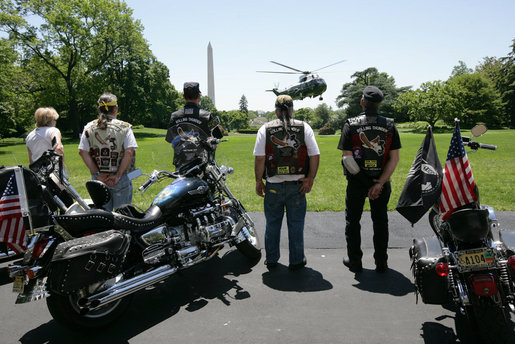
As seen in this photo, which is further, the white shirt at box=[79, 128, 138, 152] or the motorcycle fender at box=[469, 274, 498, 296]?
the white shirt at box=[79, 128, 138, 152]

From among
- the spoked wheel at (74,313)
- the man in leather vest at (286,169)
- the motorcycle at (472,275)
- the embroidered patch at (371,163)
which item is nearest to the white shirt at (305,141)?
the man in leather vest at (286,169)

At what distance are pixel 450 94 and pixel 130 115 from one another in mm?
53263

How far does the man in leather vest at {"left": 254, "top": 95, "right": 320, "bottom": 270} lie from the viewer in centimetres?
432

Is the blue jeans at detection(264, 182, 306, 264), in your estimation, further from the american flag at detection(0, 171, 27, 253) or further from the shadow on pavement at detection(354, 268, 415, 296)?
the american flag at detection(0, 171, 27, 253)

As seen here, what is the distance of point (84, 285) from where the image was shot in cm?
289

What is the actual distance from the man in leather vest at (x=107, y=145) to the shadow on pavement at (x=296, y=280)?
225 centimetres

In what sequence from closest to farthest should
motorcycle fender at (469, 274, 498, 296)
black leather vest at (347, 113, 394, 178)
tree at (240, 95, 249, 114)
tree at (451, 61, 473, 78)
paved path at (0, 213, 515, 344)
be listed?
motorcycle fender at (469, 274, 498, 296) → paved path at (0, 213, 515, 344) → black leather vest at (347, 113, 394, 178) → tree at (451, 61, 473, 78) → tree at (240, 95, 249, 114)

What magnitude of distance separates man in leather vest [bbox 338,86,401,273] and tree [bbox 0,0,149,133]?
149 ft

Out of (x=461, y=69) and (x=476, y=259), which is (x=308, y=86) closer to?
(x=476, y=259)

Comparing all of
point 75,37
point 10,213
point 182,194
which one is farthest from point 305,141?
point 75,37

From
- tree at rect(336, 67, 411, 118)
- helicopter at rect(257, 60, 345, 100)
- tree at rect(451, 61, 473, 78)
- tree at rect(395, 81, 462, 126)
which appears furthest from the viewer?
tree at rect(451, 61, 473, 78)

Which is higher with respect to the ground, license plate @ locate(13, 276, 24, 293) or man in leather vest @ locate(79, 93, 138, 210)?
man in leather vest @ locate(79, 93, 138, 210)

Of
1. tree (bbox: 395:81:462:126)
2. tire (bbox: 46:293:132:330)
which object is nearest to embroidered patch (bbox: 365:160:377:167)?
tire (bbox: 46:293:132:330)

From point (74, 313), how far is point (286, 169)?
2528 millimetres
